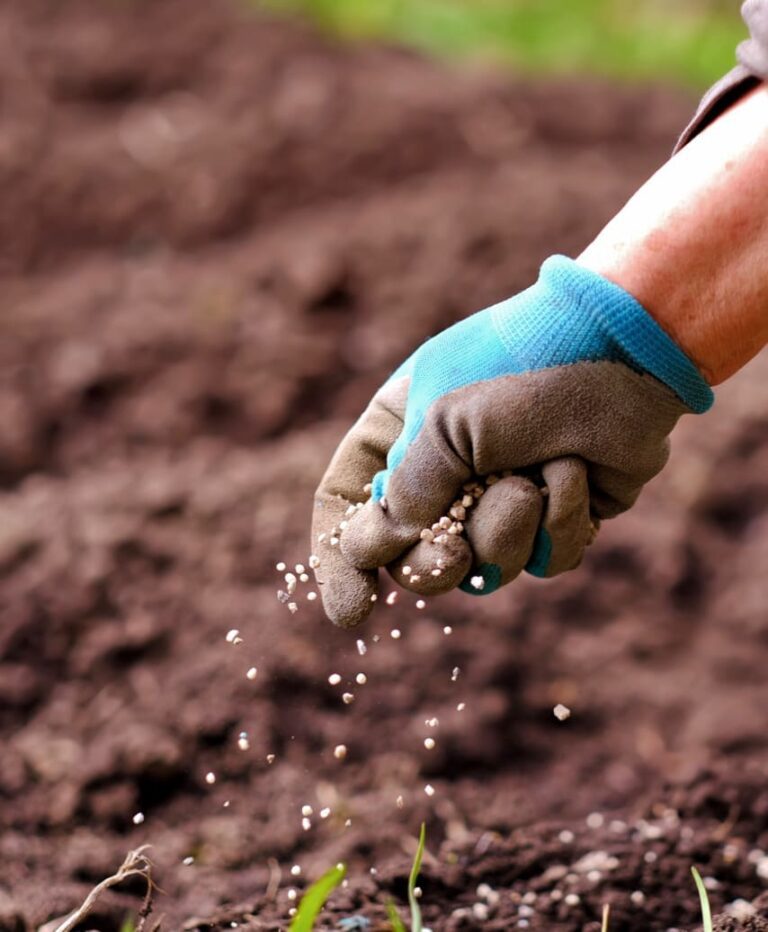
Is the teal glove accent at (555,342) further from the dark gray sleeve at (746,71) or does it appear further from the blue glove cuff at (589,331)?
the dark gray sleeve at (746,71)

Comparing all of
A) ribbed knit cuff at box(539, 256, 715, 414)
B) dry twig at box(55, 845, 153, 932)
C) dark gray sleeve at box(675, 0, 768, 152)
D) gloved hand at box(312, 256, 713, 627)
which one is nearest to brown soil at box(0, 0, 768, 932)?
dry twig at box(55, 845, 153, 932)

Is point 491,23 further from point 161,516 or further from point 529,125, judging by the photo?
point 161,516

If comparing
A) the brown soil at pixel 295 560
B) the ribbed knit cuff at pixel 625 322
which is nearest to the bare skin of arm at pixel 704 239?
the ribbed knit cuff at pixel 625 322

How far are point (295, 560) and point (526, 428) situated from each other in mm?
1110

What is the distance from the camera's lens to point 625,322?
1277 mm

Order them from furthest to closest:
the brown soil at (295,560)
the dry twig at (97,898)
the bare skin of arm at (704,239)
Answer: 1. the brown soil at (295,560)
2. the dry twig at (97,898)
3. the bare skin of arm at (704,239)

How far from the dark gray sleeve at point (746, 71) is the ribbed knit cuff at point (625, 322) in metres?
0.23

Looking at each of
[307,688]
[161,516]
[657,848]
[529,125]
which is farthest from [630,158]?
[657,848]

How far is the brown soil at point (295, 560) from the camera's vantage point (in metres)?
1.79

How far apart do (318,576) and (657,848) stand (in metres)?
0.71

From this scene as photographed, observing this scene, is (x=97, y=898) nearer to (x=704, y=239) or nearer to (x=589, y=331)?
(x=589, y=331)

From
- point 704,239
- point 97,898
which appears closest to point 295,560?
point 97,898

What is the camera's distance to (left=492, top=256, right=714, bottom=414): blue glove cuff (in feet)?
4.19

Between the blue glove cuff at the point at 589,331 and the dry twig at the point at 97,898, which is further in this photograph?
the dry twig at the point at 97,898
